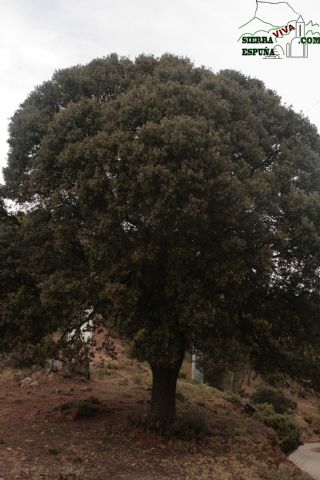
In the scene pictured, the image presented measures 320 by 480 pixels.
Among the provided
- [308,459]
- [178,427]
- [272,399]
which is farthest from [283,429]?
[272,399]

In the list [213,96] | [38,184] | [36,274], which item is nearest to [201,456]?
[36,274]

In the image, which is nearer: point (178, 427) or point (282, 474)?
point (282, 474)

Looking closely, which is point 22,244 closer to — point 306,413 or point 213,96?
point 213,96

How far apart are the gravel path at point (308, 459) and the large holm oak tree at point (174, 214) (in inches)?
220

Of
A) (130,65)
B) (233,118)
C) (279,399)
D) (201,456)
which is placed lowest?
(279,399)

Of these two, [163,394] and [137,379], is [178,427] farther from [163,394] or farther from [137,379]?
→ [137,379]

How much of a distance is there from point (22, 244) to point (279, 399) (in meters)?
25.7

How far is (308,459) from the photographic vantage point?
19.0m

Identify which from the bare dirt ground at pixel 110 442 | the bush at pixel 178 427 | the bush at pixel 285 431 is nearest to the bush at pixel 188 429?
the bush at pixel 178 427

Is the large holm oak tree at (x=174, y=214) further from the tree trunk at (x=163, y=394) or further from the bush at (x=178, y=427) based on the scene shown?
the bush at (x=178, y=427)

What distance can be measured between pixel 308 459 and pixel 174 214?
1416cm

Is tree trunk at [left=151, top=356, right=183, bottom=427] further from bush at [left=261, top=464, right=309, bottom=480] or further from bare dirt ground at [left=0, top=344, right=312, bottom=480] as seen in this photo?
bush at [left=261, top=464, right=309, bottom=480]

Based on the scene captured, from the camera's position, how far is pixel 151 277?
11.8 m

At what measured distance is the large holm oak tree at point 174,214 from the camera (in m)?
10.3
